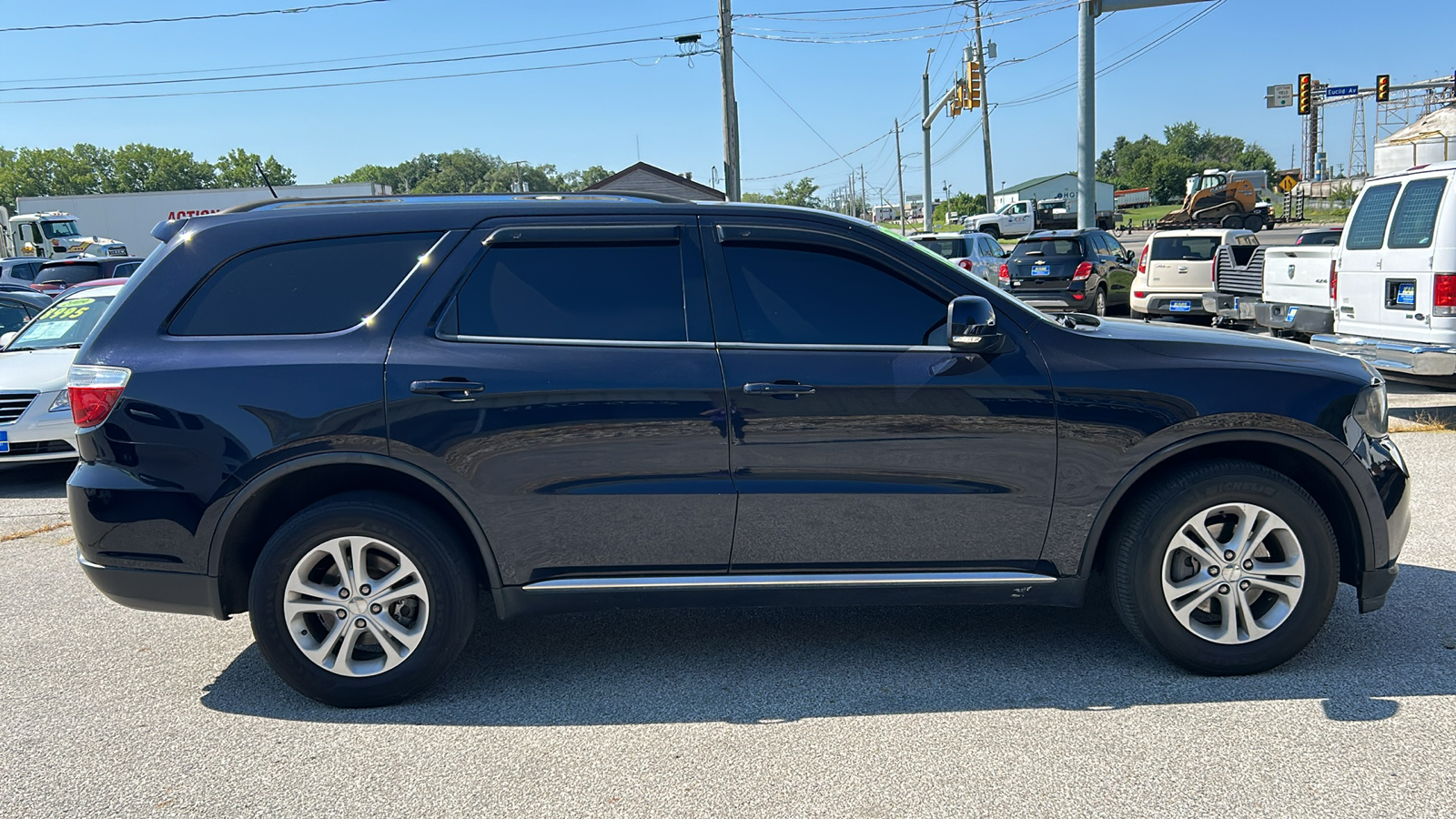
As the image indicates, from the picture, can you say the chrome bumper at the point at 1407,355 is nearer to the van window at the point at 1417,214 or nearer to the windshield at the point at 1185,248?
the van window at the point at 1417,214

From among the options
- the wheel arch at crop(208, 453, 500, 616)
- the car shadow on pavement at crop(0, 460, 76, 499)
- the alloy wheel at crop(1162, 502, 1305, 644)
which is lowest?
the car shadow on pavement at crop(0, 460, 76, 499)

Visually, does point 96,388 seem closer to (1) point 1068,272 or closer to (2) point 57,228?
(1) point 1068,272

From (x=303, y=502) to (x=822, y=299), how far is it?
85.0 inches


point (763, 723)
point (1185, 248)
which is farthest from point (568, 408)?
point (1185, 248)

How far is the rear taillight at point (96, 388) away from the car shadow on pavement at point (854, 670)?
46.8 inches

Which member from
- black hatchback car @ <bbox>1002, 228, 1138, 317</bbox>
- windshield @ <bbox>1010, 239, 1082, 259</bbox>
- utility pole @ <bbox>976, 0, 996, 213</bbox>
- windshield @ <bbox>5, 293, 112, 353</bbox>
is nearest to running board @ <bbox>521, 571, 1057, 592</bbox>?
windshield @ <bbox>5, 293, 112, 353</bbox>

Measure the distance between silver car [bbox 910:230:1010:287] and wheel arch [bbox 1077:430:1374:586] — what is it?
54.7 ft

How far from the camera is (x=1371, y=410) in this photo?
Result: 4035 millimetres

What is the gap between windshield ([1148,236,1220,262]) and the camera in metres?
15.6

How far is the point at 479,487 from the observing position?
3.82 m

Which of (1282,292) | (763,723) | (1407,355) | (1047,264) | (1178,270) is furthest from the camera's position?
(1047,264)

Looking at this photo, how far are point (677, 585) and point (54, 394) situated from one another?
6661 millimetres

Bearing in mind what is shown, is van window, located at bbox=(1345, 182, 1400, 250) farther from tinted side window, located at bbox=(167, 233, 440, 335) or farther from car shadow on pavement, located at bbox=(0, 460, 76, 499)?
car shadow on pavement, located at bbox=(0, 460, 76, 499)

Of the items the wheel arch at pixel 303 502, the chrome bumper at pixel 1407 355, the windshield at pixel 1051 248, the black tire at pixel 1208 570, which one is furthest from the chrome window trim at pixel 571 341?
the windshield at pixel 1051 248
